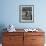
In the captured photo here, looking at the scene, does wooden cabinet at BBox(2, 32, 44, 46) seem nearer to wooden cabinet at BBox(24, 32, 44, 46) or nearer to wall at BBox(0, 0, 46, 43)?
wooden cabinet at BBox(24, 32, 44, 46)

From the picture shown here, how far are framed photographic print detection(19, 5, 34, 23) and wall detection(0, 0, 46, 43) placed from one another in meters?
0.10

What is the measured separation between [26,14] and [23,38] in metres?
0.88

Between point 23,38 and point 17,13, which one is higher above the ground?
point 17,13

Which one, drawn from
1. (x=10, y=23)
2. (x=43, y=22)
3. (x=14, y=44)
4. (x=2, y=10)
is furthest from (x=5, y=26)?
(x=43, y=22)

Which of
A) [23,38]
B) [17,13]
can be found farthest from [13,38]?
[17,13]

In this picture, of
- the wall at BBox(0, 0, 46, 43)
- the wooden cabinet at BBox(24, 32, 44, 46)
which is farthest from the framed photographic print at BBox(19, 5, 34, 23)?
the wooden cabinet at BBox(24, 32, 44, 46)

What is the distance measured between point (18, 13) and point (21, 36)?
0.84 metres

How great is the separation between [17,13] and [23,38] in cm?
90

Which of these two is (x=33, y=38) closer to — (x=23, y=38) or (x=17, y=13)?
(x=23, y=38)

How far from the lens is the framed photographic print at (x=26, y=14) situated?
13.2 ft

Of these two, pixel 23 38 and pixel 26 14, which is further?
pixel 26 14

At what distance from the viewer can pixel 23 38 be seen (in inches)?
140

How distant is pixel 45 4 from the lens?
4.02 metres

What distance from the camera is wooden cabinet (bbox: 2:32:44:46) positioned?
139 inches
